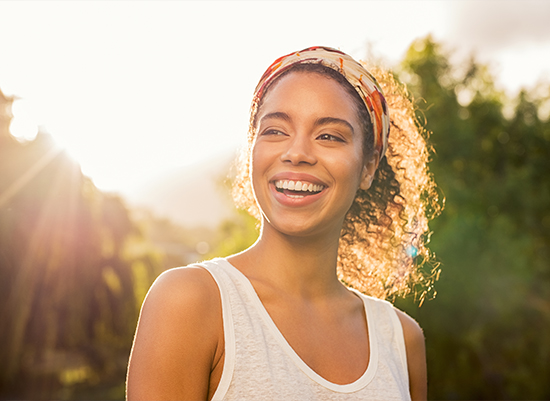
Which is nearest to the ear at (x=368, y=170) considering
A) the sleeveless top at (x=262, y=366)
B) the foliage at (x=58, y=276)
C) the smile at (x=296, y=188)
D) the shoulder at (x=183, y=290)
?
the smile at (x=296, y=188)

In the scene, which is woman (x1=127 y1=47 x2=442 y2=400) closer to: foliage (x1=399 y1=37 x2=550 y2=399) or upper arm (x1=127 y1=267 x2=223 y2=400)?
upper arm (x1=127 y1=267 x2=223 y2=400)

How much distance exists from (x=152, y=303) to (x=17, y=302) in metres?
12.0

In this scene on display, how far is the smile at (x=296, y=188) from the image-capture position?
1799mm

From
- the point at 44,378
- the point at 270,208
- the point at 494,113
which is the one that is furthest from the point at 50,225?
the point at 494,113

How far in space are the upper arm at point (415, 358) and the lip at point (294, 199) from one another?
703mm

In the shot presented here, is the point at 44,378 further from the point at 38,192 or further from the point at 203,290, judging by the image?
the point at 203,290

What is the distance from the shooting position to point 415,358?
2117 mm

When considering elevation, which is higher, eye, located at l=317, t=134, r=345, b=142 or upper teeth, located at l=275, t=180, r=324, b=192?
eye, located at l=317, t=134, r=345, b=142

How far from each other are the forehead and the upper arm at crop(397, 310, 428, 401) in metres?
0.88

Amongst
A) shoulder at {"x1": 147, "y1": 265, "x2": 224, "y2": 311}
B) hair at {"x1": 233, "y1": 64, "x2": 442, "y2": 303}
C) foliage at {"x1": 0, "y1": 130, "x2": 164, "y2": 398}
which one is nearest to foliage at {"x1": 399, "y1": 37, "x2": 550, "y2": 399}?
foliage at {"x1": 0, "y1": 130, "x2": 164, "y2": 398}

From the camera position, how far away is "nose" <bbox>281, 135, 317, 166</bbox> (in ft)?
5.86

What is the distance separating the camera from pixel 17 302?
39.6ft

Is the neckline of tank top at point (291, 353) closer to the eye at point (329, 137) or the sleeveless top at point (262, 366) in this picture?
the sleeveless top at point (262, 366)

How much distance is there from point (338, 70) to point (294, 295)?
32.3 inches
